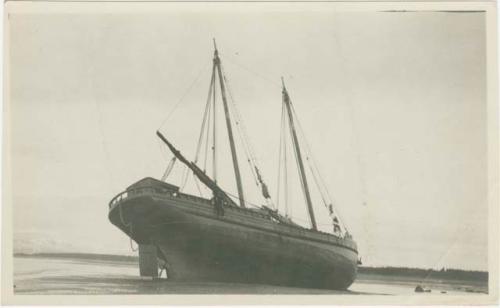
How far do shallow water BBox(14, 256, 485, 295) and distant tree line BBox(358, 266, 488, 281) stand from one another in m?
0.16

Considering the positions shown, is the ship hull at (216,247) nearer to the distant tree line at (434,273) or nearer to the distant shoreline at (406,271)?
the distant shoreline at (406,271)

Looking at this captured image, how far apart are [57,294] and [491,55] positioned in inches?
297

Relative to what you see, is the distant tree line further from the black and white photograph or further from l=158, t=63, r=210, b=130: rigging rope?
l=158, t=63, r=210, b=130: rigging rope

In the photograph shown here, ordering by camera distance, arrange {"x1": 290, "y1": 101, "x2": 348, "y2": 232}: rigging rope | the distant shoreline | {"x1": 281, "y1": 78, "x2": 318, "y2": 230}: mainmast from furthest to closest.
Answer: {"x1": 290, "y1": 101, "x2": 348, "y2": 232}: rigging rope
{"x1": 281, "y1": 78, "x2": 318, "y2": 230}: mainmast
the distant shoreline

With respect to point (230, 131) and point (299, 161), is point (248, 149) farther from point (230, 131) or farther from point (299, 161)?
point (299, 161)

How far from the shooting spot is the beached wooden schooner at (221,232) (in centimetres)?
959

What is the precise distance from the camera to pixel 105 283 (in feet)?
30.1

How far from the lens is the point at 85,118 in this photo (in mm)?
9633

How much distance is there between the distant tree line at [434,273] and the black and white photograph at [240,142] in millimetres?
22

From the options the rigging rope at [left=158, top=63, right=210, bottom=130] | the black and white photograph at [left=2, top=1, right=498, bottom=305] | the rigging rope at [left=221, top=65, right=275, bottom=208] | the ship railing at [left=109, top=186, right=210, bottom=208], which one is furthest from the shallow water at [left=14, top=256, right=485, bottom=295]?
the rigging rope at [left=158, top=63, right=210, bottom=130]

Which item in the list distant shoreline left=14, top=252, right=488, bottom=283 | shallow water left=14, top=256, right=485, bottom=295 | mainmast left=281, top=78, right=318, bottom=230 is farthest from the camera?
mainmast left=281, top=78, right=318, bottom=230

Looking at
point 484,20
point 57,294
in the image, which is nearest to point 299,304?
point 57,294

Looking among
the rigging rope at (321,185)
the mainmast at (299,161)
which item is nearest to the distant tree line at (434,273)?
the rigging rope at (321,185)

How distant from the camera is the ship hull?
959 centimetres
